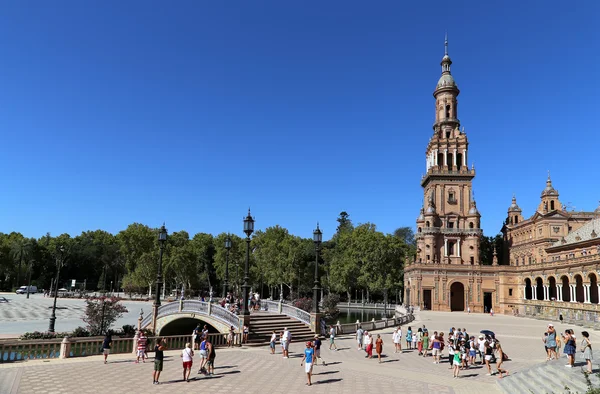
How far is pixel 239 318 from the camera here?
2464 cm

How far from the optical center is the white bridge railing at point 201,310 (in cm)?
2574

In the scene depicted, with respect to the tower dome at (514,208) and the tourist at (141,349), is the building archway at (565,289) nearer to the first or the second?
the tower dome at (514,208)

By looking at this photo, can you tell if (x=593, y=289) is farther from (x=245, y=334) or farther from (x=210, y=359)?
(x=210, y=359)

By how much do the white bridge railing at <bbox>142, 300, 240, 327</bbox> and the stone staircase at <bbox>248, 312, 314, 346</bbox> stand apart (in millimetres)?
1406

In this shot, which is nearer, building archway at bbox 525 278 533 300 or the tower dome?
building archway at bbox 525 278 533 300

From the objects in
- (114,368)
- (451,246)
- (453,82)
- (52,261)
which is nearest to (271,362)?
(114,368)

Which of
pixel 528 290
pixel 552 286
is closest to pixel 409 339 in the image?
pixel 552 286

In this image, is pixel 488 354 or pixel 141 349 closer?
pixel 488 354

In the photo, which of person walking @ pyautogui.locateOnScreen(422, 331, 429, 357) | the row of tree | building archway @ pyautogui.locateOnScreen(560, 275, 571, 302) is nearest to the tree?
person walking @ pyautogui.locateOnScreen(422, 331, 429, 357)

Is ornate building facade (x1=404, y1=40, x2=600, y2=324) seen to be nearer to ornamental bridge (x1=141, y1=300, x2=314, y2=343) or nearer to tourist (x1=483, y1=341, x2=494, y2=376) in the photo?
ornamental bridge (x1=141, y1=300, x2=314, y2=343)

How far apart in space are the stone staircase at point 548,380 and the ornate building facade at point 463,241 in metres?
43.0

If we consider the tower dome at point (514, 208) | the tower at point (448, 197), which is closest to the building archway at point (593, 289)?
the tower at point (448, 197)

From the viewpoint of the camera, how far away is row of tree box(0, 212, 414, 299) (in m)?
71.8

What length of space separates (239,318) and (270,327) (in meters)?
2.76
